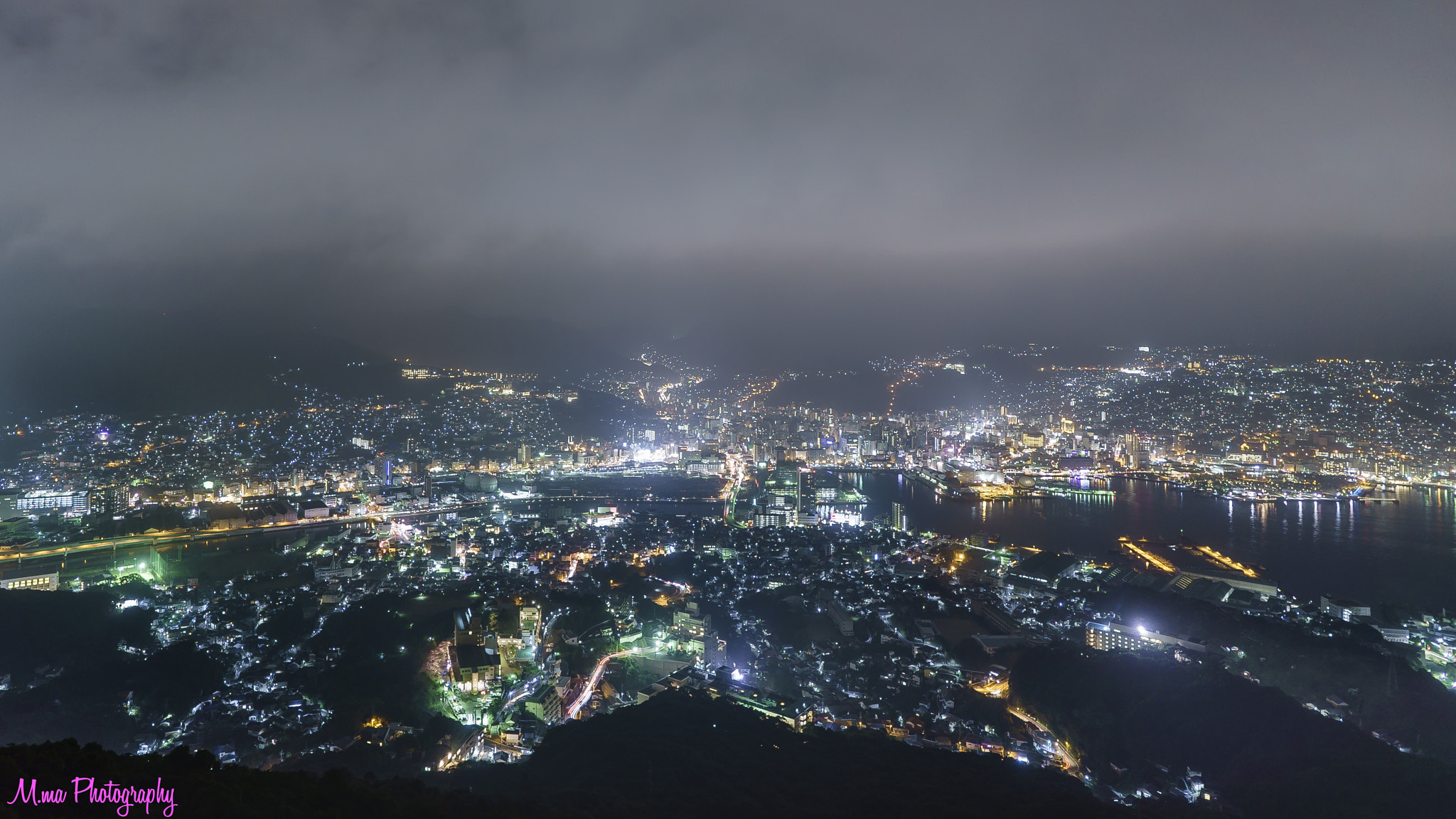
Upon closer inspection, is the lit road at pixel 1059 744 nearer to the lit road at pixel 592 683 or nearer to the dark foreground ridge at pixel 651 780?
the dark foreground ridge at pixel 651 780

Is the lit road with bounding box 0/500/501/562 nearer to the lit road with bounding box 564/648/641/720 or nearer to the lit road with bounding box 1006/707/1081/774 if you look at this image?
the lit road with bounding box 564/648/641/720

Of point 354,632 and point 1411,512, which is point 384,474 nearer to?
point 354,632

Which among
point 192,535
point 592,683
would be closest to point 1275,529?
point 592,683

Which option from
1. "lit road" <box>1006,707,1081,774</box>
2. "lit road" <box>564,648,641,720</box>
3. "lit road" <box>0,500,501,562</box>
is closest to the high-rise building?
"lit road" <box>0,500,501,562</box>
